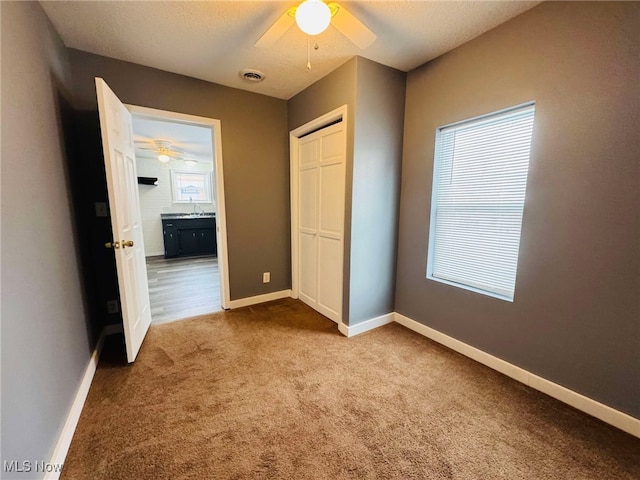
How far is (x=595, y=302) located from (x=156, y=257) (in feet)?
21.3

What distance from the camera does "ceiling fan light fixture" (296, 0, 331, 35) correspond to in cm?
121

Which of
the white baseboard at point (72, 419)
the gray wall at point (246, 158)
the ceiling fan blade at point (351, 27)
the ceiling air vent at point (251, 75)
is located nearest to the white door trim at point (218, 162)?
the gray wall at point (246, 158)

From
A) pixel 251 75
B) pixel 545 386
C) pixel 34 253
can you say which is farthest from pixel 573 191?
pixel 34 253

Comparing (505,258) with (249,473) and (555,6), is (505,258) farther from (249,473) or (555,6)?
(249,473)

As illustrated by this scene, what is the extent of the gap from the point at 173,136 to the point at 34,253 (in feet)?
11.6

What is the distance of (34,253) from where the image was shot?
1215 millimetres

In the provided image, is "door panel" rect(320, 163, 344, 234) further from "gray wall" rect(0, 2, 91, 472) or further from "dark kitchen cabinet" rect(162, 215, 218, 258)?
"dark kitchen cabinet" rect(162, 215, 218, 258)

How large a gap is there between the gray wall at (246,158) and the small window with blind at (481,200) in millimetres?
1716

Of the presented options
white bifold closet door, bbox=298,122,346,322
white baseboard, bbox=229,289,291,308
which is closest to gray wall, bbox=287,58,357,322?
white bifold closet door, bbox=298,122,346,322

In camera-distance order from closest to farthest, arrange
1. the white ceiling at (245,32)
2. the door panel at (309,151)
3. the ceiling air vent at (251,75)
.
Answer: the white ceiling at (245,32), the ceiling air vent at (251,75), the door panel at (309,151)

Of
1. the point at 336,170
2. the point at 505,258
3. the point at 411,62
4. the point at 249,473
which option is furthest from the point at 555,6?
the point at 249,473

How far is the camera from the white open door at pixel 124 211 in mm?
1732

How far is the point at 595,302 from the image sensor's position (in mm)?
1470

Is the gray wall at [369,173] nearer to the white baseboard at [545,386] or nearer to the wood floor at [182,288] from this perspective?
the white baseboard at [545,386]
